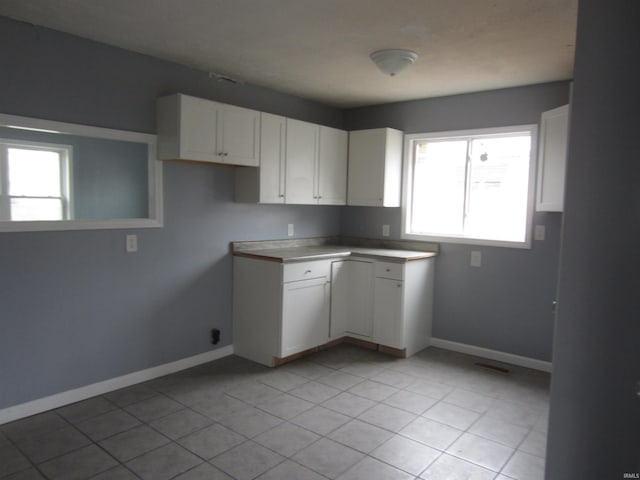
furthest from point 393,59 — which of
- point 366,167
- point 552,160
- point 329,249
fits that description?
point 329,249

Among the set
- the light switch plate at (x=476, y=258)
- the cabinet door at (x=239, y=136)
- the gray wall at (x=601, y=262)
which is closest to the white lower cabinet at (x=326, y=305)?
the light switch plate at (x=476, y=258)

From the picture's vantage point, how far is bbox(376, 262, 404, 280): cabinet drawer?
156 inches

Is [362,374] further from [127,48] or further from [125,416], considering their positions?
[127,48]

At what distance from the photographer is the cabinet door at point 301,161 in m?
4.02

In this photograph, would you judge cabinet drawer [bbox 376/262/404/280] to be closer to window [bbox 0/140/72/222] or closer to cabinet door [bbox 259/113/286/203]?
cabinet door [bbox 259/113/286/203]

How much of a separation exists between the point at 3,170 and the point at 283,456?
3192 millimetres

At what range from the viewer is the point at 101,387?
10.2ft

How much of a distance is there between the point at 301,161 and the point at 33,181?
2292 millimetres

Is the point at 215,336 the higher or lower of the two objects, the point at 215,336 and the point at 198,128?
the lower

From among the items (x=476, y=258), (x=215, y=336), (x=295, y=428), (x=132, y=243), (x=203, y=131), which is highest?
(x=203, y=131)

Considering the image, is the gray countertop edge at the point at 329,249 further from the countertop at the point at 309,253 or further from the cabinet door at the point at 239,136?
the cabinet door at the point at 239,136

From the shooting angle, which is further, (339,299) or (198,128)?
(339,299)

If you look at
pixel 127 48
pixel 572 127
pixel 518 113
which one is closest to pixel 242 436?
pixel 572 127

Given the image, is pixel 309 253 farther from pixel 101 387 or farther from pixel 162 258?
pixel 101 387
